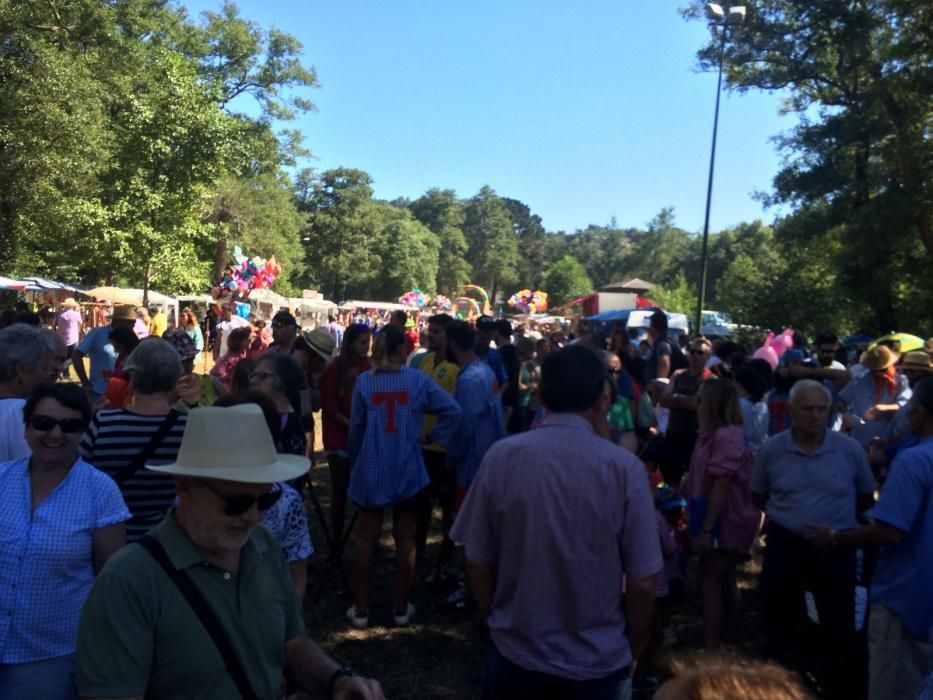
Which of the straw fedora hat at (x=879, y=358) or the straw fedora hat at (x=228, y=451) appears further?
the straw fedora hat at (x=879, y=358)

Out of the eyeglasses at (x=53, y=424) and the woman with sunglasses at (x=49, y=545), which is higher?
the eyeglasses at (x=53, y=424)

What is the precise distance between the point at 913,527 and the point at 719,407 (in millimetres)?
1651

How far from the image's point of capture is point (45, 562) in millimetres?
2611

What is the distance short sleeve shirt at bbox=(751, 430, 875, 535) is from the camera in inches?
165

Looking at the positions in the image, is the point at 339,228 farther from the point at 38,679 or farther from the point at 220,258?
the point at 38,679

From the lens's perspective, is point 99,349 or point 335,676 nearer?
point 335,676

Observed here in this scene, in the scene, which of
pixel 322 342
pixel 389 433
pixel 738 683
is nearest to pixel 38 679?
pixel 738 683

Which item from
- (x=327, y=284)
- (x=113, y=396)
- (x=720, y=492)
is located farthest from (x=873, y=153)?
(x=327, y=284)

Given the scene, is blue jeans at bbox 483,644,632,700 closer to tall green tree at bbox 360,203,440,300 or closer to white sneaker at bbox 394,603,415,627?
white sneaker at bbox 394,603,415,627

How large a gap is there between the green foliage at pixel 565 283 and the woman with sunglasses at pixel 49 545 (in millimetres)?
96715

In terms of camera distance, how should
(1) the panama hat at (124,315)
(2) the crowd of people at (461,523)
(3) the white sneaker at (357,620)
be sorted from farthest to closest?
(1) the panama hat at (124,315) → (3) the white sneaker at (357,620) → (2) the crowd of people at (461,523)

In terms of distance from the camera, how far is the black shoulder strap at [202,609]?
1.84m

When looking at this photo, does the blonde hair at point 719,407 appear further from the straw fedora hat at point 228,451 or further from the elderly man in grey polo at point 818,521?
the straw fedora hat at point 228,451

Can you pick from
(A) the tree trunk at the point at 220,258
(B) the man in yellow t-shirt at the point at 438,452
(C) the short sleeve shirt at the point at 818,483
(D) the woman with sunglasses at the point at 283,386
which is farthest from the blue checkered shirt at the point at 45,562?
(A) the tree trunk at the point at 220,258
